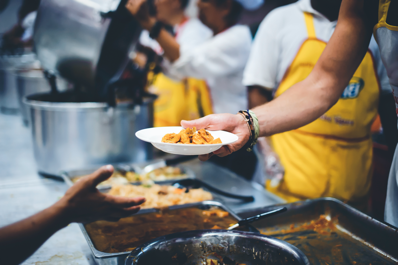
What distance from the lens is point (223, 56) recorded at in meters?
2.32

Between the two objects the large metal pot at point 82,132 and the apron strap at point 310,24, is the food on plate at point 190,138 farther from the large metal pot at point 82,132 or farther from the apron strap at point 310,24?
the apron strap at point 310,24

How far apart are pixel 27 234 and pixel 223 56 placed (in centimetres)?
189

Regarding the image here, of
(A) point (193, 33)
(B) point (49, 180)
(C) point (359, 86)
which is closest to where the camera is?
(C) point (359, 86)

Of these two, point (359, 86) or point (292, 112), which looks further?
point (359, 86)

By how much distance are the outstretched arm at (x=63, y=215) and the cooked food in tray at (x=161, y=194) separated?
0.34m

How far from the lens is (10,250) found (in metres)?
0.68

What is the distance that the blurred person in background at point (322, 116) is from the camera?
1551 mm

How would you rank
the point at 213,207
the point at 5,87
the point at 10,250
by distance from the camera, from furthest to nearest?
1. the point at 5,87
2. the point at 213,207
3. the point at 10,250

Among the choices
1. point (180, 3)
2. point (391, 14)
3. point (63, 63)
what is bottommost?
point (63, 63)

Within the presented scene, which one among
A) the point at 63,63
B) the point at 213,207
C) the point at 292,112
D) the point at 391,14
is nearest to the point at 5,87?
the point at 63,63

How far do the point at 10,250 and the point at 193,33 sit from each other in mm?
2728

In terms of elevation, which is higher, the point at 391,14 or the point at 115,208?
the point at 391,14

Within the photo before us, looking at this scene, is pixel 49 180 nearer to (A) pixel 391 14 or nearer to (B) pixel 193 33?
(A) pixel 391 14

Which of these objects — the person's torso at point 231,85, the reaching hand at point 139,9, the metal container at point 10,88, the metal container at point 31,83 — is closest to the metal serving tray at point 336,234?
the reaching hand at point 139,9
